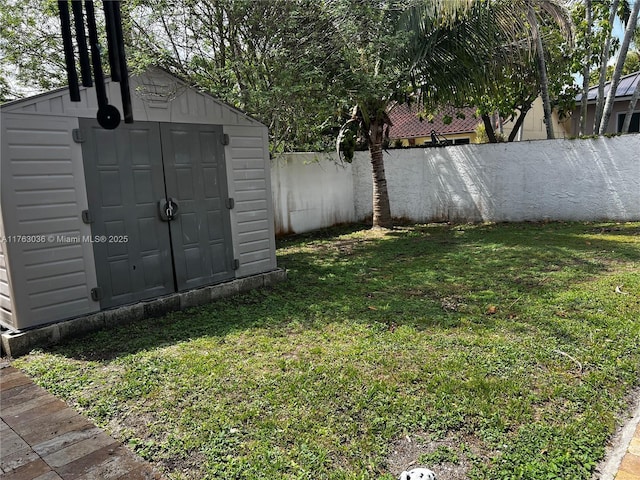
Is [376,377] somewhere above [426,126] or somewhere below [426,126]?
below

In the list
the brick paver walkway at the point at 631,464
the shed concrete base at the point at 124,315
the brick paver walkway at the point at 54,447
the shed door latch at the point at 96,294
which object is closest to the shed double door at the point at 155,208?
the shed door latch at the point at 96,294

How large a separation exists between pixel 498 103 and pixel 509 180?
287 centimetres

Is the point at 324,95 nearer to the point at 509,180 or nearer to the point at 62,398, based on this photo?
the point at 62,398

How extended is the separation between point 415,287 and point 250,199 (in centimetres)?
228

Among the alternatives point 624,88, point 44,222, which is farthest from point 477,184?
point 44,222

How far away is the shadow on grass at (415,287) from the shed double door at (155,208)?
0.45 m

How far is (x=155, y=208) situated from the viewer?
15.4 ft

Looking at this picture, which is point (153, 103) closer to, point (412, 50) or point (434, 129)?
point (412, 50)

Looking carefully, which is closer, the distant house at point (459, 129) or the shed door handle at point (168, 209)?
the shed door handle at point (168, 209)

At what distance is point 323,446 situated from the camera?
238 cm

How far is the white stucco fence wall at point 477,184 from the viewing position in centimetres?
871

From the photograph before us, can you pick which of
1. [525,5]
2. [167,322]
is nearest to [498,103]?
[525,5]

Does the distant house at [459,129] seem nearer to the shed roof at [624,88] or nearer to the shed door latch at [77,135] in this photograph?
the shed roof at [624,88]

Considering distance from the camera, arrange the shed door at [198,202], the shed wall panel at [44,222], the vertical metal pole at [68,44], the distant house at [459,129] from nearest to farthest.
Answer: the vertical metal pole at [68,44]
the shed wall panel at [44,222]
the shed door at [198,202]
the distant house at [459,129]
